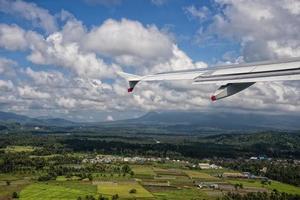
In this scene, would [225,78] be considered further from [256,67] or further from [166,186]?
[166,186]

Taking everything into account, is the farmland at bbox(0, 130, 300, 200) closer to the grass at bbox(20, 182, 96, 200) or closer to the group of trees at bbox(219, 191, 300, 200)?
the grass at bbox(20, 182, 96, 200)

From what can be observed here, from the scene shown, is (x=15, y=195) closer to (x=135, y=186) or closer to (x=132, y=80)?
(x=135, y=186)

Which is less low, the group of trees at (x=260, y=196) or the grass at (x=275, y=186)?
the group of trees at (x=260, y=196)

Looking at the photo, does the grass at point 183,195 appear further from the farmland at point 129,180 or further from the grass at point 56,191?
the grass at point 56,191

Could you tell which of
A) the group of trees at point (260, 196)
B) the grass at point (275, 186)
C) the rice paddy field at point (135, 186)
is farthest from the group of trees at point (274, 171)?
the group of trees at point (260, 196)

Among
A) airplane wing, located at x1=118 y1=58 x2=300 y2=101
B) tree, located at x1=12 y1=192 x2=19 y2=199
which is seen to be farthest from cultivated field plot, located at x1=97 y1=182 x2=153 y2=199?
airplane wing, located at x1=118 y1=58 x2=300 y2=101

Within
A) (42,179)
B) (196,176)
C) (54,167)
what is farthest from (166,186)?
(54,167)
